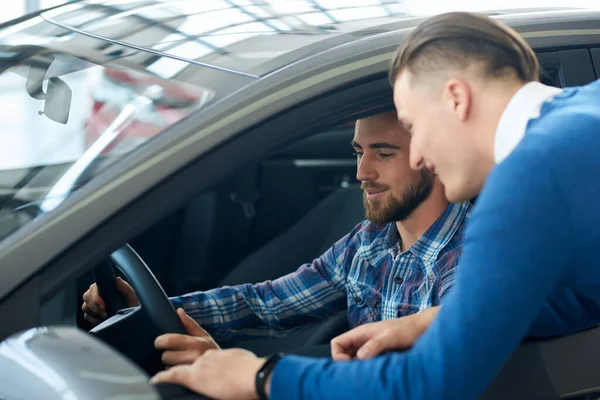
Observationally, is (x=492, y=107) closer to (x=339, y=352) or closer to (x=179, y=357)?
(x=339, y=352)

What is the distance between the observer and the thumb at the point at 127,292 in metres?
1.97

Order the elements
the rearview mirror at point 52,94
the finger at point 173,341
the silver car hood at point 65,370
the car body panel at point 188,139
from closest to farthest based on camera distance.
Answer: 1. the silver car hood at point 65,370
2. the car body panel at point 188,139
3. the rearview mirror at point 52,94
4. the finger at point 173,341

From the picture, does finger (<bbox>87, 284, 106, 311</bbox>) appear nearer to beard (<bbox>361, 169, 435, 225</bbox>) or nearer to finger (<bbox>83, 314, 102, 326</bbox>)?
finger (<bbox>83, 314, 102, 326</bbox>)

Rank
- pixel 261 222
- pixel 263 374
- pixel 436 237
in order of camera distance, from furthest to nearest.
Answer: pixel 261 222 → pixel 436 237 → pixel 263 374

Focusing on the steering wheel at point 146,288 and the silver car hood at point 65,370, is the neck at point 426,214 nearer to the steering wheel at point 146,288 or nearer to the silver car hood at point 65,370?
the steering wheel at point 146,288

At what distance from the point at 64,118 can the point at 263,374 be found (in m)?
0.64

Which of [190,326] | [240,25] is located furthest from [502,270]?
[190,326]

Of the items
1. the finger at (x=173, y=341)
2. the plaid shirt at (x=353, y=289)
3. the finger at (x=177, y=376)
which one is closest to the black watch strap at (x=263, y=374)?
the finger at (x=177, y=376)

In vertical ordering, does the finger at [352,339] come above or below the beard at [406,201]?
below

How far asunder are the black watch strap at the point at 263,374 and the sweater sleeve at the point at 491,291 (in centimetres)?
Result: 9

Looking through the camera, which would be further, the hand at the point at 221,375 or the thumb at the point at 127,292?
the thumb at the point at 127,292

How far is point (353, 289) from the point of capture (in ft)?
6.95

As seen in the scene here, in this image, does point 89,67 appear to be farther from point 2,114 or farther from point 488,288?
point 488,288

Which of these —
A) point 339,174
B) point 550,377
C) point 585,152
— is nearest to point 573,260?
point 585,152
